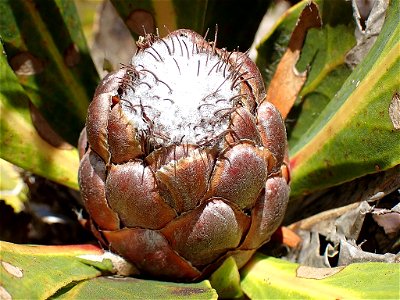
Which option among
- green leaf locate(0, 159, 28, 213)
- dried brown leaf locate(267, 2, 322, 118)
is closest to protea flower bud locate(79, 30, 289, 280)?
dried brown leaf locate(267, 2, 322, 118)

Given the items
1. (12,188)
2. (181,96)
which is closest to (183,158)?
(181,96)

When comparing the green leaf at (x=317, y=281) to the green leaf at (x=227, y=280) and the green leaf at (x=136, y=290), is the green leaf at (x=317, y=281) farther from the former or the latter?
the green leaf at (x=136, y=290)

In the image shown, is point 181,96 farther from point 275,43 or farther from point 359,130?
point 275,43

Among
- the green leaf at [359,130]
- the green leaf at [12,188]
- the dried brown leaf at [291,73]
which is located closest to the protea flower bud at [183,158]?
the green leaf at [359,130]

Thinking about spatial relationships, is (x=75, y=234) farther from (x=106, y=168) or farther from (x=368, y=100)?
(x=368, y=100)

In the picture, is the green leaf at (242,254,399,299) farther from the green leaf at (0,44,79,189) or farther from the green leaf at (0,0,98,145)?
the green leaf at (0,0,98,145)

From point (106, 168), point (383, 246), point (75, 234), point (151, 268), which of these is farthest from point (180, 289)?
point (75, 234)
